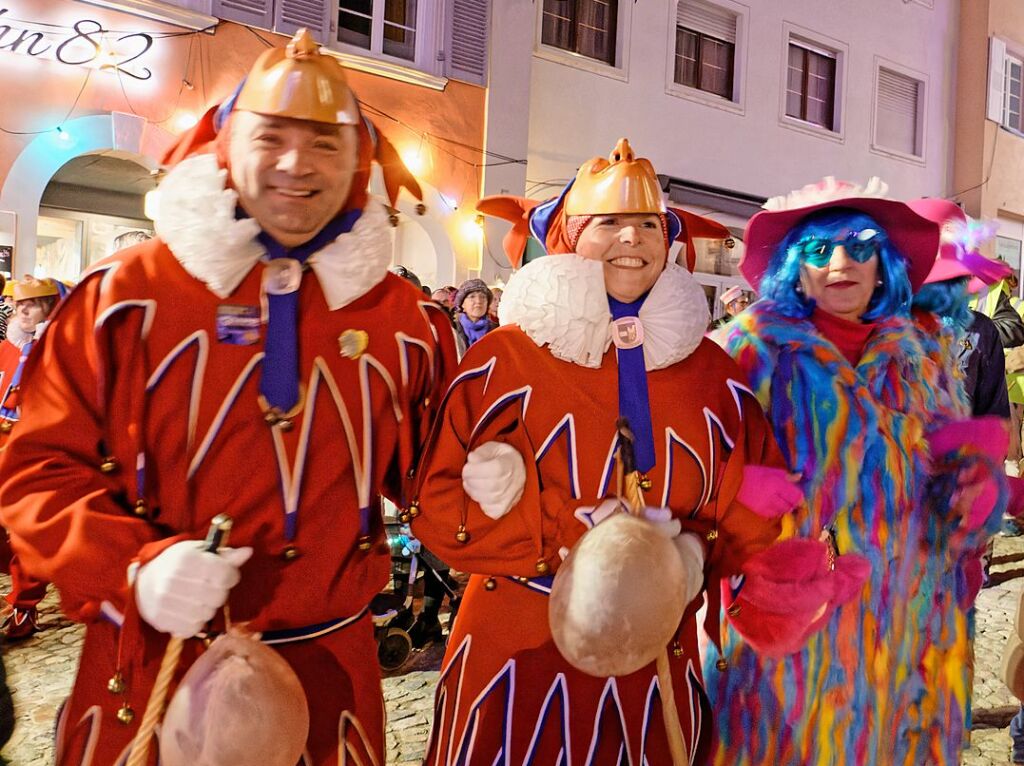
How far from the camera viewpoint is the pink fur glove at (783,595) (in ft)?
5.51

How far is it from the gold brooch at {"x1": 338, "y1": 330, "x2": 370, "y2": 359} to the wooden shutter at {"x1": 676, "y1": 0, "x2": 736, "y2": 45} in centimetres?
1061

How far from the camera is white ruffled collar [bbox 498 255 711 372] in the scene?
1.61 meters

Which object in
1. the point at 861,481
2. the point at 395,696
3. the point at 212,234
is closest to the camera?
the point at 212,234

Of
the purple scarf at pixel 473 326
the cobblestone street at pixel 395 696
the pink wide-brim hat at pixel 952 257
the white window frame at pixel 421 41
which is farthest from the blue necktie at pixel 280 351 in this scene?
the white window frame at pixel 421 41

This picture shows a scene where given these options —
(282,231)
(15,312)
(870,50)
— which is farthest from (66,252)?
(870,50)

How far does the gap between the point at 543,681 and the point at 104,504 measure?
853 millimetres

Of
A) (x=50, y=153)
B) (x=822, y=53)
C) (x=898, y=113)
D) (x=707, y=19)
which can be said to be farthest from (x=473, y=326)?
(x=898, y=113)

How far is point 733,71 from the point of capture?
11.2 metres

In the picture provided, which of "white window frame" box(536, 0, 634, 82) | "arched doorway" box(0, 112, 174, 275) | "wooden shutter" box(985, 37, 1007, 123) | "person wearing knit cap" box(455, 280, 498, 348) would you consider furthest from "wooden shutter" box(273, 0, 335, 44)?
"wooden shutter" box(985, 37, 1007, 123)

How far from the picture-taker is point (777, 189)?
1175 centimetres

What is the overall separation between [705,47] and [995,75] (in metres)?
6.01

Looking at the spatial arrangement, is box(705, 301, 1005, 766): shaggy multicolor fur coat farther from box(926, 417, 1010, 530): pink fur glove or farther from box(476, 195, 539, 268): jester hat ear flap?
box(476, 195, 539, 268): jester hat ear flap

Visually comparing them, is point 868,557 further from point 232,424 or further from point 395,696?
point 395,696

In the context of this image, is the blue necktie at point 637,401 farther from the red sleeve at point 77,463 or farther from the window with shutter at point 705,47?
the window with shutter at point 705,47
